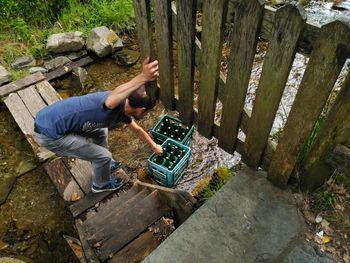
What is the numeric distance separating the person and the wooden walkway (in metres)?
0.33

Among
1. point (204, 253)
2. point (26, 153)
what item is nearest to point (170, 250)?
point (204, 253)

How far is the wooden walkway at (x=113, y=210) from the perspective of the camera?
3231 millimetres

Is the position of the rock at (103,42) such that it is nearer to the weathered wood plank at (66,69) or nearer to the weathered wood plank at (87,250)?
the weathered wood plank at (66,69)

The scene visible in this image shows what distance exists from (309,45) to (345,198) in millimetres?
1520

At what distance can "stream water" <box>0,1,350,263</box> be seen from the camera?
3930 mm

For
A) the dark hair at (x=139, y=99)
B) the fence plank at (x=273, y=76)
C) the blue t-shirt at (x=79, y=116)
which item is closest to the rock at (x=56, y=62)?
the blue t-shirt at (x=79, y=116)

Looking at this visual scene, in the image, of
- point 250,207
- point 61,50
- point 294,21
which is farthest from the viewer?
point 61,50

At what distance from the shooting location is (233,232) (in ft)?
8.37

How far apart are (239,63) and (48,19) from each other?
538cm

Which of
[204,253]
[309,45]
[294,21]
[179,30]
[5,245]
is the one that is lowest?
[5,245]

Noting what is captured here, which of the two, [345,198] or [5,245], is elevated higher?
[345,198]

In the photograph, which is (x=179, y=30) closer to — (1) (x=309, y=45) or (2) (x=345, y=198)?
(1) (x=309, y=45)

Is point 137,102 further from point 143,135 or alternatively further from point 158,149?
point 158,149

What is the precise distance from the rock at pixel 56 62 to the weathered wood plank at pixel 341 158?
4.78 meters
